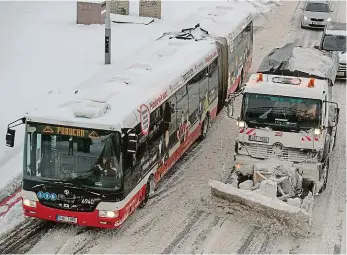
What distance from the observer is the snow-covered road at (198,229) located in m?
13.8

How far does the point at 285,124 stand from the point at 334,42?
49.3 ft

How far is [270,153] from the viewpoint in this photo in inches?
634

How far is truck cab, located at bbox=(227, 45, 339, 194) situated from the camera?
51.6ft

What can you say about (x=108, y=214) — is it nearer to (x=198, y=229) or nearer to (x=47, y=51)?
(x=198, y=229)

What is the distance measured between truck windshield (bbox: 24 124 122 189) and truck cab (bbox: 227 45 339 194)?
154 inches

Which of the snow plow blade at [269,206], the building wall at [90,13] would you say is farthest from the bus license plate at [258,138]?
the building wall at [90,13]

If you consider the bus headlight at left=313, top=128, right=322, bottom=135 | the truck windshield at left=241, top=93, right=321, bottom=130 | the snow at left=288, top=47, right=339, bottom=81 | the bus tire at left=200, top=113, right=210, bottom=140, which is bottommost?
the bus tire at left=200, top=113, right=210, bottom=140

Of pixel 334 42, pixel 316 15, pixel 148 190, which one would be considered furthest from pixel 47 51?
pixel 316 15

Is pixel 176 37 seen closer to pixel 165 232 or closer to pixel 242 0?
pixel 165 232

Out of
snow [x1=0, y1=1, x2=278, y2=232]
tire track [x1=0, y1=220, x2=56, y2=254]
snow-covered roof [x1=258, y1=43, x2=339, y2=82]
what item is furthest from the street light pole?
tire track [x1=0, y1=220, x2=56, y2=254]

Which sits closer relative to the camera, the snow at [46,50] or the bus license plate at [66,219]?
the bus license plate at [66,219]

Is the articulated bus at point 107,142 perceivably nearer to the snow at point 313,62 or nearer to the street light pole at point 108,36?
the snow at point 313,62

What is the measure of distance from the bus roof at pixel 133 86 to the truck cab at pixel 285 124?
6.66ft

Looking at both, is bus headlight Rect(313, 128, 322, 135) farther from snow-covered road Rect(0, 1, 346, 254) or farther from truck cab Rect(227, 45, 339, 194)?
snow-covered road Rect(0, 1, 346, 254)
